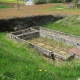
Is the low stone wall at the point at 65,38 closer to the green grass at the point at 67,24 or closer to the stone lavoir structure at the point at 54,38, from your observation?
the stone lavoir structure at the point at 54,38

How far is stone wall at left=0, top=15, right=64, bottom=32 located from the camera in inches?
711

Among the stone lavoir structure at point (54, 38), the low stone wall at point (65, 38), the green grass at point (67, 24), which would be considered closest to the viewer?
the stone lavoir structure at point (54, 38)

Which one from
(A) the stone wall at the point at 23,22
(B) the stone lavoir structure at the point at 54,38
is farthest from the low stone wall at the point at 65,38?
(A) the stone wall at the point at 23,22

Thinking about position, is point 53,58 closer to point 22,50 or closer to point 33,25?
point 22,50

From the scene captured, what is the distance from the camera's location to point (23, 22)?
19.6m

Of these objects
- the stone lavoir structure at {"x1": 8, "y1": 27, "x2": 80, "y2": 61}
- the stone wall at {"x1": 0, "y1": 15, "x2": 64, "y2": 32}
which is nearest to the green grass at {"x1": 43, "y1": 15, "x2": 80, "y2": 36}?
the stone wall at {"x1": 0, "y1": 15, "x2": 64, "y2": 32}

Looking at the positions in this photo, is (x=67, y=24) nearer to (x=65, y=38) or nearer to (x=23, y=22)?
(x=23, y=22)

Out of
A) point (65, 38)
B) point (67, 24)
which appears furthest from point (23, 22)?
point (65, 38)

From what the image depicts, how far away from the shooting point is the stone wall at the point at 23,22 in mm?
18047

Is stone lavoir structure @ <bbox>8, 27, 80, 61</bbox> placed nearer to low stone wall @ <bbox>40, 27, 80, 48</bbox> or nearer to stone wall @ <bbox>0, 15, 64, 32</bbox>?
low stone wall @ <bbox>40, 27, 80, 48</bbox>

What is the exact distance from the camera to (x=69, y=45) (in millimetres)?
14070

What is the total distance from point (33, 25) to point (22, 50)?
869cm

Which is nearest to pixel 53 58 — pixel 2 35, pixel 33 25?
pixel 2 35

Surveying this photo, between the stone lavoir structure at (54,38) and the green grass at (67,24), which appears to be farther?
the green grass at (67,24)
